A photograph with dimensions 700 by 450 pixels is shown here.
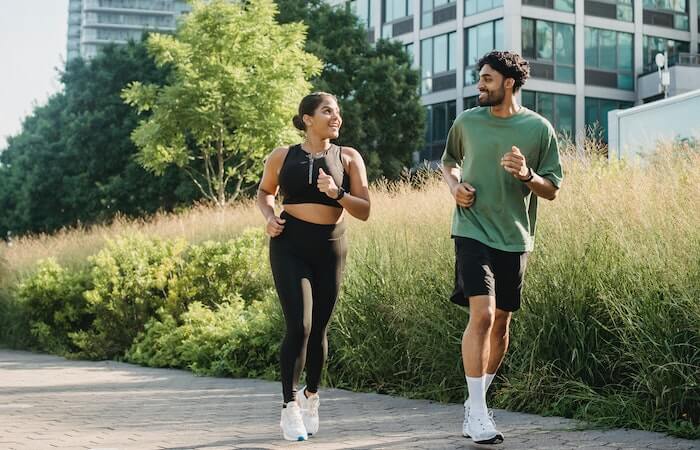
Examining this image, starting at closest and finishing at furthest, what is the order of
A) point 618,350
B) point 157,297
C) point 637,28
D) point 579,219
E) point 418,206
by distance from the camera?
point 618,350, point 579,219, point 418,206, point 157,297, point 637,28

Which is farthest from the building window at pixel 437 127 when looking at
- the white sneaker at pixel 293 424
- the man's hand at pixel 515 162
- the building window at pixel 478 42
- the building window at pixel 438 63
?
the man's hand at pixel 515 162

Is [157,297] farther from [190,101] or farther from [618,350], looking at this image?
Result: [190,101]

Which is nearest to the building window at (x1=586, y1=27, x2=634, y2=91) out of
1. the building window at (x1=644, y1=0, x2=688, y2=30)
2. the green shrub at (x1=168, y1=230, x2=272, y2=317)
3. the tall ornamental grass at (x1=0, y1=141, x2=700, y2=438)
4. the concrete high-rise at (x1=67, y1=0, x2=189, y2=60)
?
the building window at (x1=644, y1=0, x2=688, y2=30)

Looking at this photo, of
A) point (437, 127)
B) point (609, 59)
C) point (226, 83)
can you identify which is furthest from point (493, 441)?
point (609, 59)

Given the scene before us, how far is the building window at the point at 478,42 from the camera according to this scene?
4219 centimetres

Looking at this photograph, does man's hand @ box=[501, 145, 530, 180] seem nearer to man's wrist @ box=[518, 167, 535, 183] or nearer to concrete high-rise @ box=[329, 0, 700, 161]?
man's wrist @ box=[518, 167, 535, 183]

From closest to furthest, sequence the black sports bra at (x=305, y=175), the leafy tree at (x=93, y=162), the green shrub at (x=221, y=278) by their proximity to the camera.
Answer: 1. the black sports bra at (x=305, y=175)
2. the green shrub at (x=221, y=278)
3. the leafy tree at (x=93, y=162)

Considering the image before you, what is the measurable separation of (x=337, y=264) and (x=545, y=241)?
7.02ft

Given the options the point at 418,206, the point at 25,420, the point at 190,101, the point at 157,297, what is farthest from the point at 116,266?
the point at 190,101

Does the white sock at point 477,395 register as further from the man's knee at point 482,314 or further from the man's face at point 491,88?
the man's face at point 491,88

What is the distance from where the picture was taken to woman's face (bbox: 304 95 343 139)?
5891 millimetres

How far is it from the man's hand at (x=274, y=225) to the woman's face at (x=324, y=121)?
0.56 metres

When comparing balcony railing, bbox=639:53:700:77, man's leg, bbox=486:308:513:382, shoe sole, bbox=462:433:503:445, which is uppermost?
balcony railing, bbox=639:53:700:77

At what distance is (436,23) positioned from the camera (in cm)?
4534
